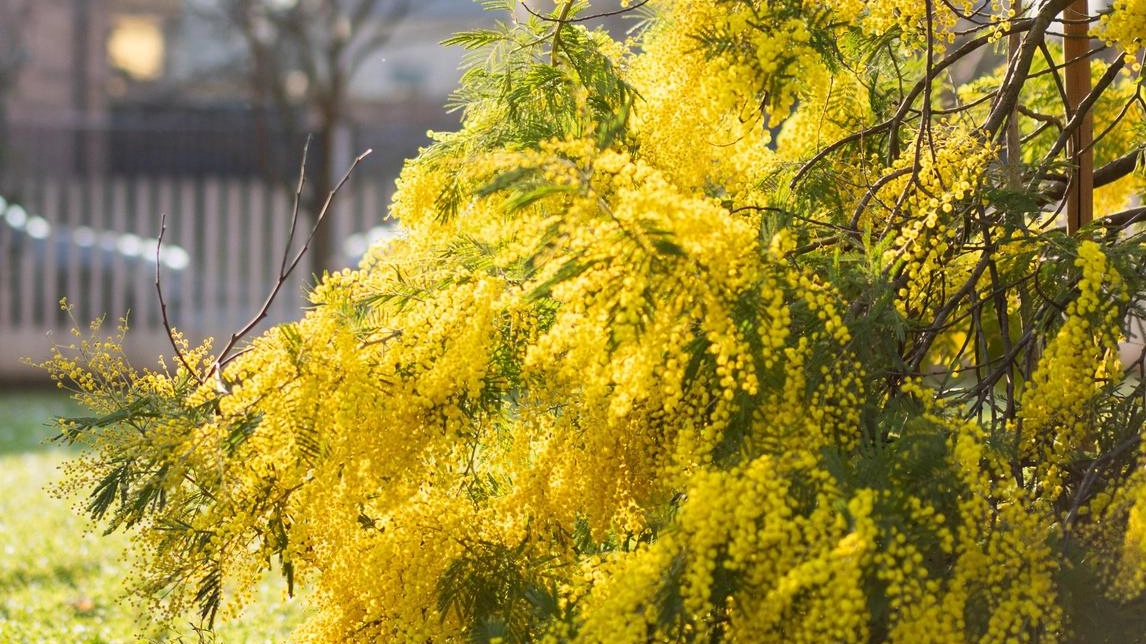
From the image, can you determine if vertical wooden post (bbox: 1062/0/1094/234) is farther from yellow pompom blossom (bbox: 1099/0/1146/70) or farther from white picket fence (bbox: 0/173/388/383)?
white picket fence (bbox: 0/173/388/383)

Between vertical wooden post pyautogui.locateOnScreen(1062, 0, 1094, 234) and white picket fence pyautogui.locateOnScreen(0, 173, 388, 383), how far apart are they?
9.48 m

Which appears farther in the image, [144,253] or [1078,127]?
[144,253]

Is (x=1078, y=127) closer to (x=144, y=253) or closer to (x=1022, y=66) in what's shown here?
(x=1022, y=66)

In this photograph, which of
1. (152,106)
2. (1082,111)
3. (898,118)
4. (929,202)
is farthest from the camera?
(152,106)

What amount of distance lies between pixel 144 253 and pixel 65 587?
8.32 metres

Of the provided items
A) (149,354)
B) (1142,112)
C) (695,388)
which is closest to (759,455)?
(695,388)

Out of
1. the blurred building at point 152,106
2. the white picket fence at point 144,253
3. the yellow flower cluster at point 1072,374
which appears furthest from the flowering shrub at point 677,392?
the blurred building at point 152,106

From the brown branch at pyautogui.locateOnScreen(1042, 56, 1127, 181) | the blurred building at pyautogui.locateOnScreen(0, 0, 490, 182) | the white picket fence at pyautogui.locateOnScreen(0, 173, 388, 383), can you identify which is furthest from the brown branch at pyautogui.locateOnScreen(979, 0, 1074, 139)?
the blurred building at pyautogui.locateOnScreen(0, 0, 490, 182)

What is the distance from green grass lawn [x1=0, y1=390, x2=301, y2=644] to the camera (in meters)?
4.11

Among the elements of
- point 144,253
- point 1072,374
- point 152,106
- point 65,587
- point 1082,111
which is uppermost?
point 152,106

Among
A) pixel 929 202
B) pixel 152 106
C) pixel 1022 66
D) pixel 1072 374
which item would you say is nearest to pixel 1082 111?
pixel 1022 66

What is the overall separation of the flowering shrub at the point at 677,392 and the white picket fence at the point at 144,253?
375 inches

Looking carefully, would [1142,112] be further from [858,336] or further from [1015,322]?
[858,336]

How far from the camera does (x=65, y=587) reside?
A: 16.1 ft
